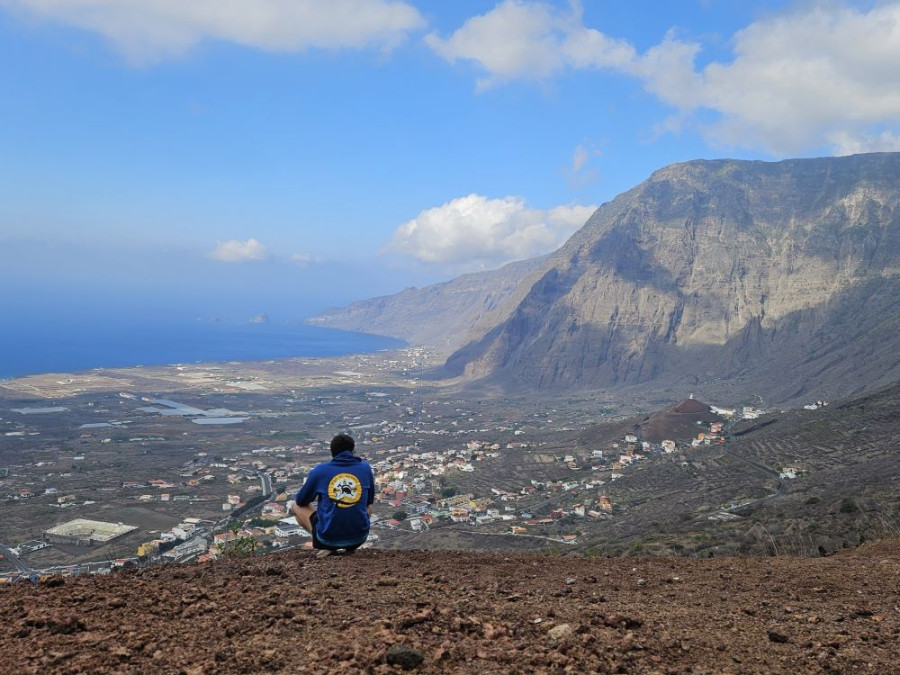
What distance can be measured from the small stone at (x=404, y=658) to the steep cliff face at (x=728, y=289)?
94731 millimetres

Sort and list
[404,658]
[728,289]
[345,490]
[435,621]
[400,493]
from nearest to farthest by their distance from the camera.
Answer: [404,658]
[435,621]
[345,490]
[400,493]
[728,289]

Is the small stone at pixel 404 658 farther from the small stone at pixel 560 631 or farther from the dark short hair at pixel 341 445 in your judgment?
the dark short hair at pixel 341 445

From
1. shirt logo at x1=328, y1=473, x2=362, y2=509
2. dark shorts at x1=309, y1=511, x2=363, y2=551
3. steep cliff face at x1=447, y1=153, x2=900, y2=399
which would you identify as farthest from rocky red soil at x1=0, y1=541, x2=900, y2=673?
steep cliff face at x1=447, y1=153, x2=900, y2=399

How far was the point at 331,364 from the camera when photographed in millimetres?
188250

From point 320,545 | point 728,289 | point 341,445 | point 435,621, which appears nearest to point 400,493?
point 320,545

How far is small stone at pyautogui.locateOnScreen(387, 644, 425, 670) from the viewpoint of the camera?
405cm

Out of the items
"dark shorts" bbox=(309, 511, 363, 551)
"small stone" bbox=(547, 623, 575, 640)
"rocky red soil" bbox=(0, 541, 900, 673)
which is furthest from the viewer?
"dark shorts" bbox=(309, 511, 363, 551)

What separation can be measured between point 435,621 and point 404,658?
86cm

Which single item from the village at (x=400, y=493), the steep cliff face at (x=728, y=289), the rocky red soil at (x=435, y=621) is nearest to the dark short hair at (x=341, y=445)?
the rocky red soil at (x=435, y=621)

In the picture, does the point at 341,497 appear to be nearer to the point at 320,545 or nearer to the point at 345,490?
the point at 345,490

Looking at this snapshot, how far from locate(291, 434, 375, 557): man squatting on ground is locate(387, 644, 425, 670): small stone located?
301 centimetres

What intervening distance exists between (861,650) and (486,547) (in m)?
29.5

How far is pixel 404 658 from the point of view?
13.3ft

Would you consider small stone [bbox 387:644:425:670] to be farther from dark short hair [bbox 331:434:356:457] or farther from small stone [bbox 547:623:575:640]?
dark short hair [bbox 331:434:356:457]
